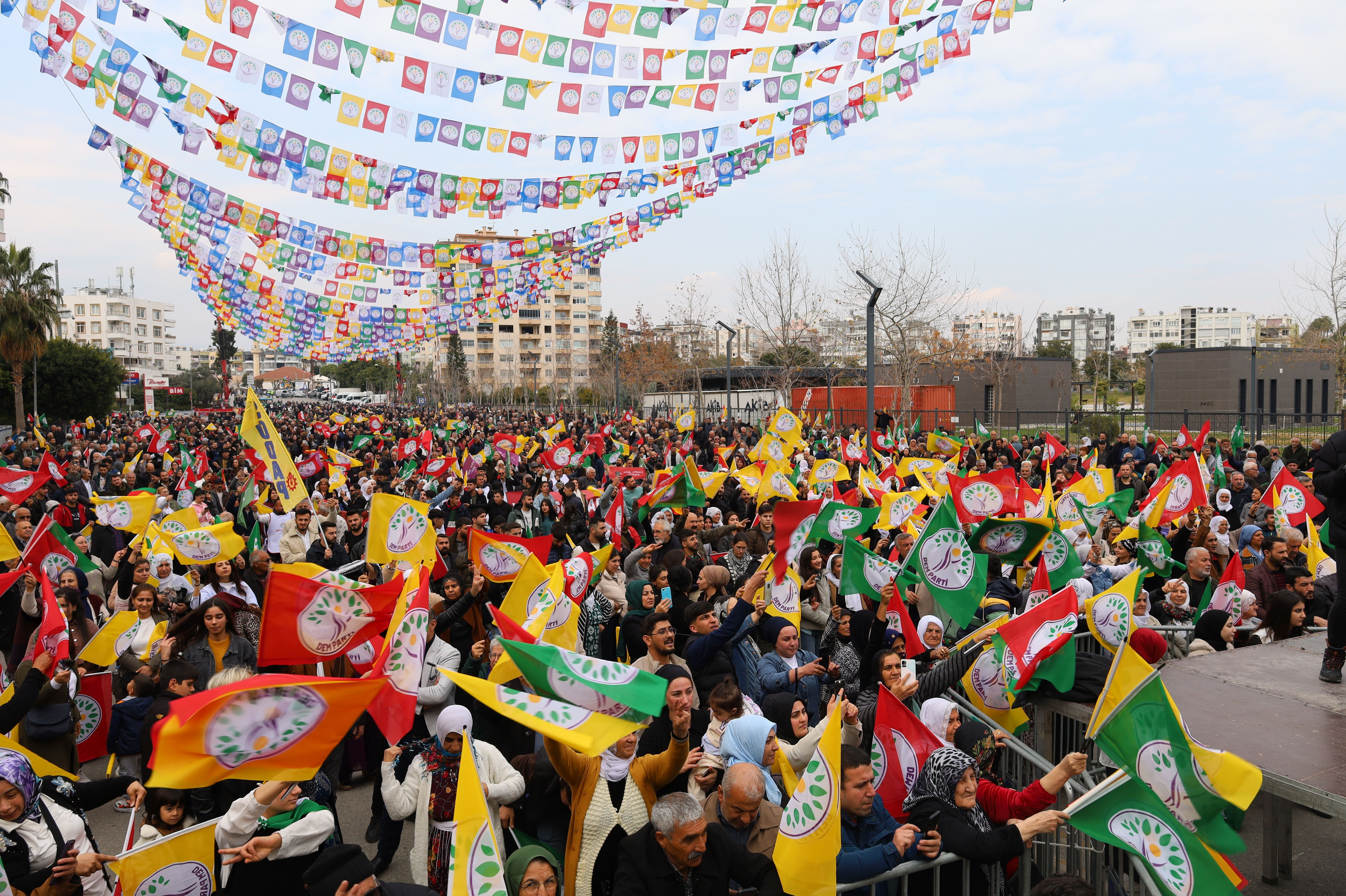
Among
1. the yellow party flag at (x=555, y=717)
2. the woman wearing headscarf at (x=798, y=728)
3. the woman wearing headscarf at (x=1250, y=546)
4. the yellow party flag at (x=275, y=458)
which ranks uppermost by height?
the yellow party flag at (x=275, y=458)

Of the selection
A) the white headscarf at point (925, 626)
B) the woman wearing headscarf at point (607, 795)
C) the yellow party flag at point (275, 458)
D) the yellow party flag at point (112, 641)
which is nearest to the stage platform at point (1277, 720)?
the white headscarf at point (925, 626)

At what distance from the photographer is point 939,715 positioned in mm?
4910

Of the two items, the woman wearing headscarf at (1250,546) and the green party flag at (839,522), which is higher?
the green party flag at (839,522)

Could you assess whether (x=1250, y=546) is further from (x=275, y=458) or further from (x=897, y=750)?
(x=275, y=458)

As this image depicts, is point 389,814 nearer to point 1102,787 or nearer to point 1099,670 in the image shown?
point 1102,787

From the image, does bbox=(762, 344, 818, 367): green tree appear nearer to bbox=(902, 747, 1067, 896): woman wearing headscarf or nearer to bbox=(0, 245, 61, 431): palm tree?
bbox=(902, 747, 1067, 896): woman wearing headscarf

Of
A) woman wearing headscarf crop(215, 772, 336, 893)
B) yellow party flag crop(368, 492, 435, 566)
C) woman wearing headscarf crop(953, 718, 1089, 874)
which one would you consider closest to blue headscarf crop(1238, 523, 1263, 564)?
woman wearing headscarf crop(953, 718, 1089, 874)

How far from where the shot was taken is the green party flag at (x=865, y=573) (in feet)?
25.4

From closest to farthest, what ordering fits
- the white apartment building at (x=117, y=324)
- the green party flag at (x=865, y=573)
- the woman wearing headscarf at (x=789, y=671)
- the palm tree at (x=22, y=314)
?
1. the woman wearing headscarf at (x=789, y=671)
2. the green party flag at (x=865, y=573)
3. the palm tree at (x=22, y=314)
4. the white apartment building at (x=117, y=324)

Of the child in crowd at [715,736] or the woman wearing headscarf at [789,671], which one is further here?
the woman wearing headscarf at [789,671]

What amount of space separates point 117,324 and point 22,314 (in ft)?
384

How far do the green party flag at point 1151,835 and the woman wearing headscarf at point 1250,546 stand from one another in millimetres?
5368

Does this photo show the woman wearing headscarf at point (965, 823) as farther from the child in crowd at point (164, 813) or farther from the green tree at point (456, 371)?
the green tree at point (456, 371)

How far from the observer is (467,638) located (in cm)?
727
